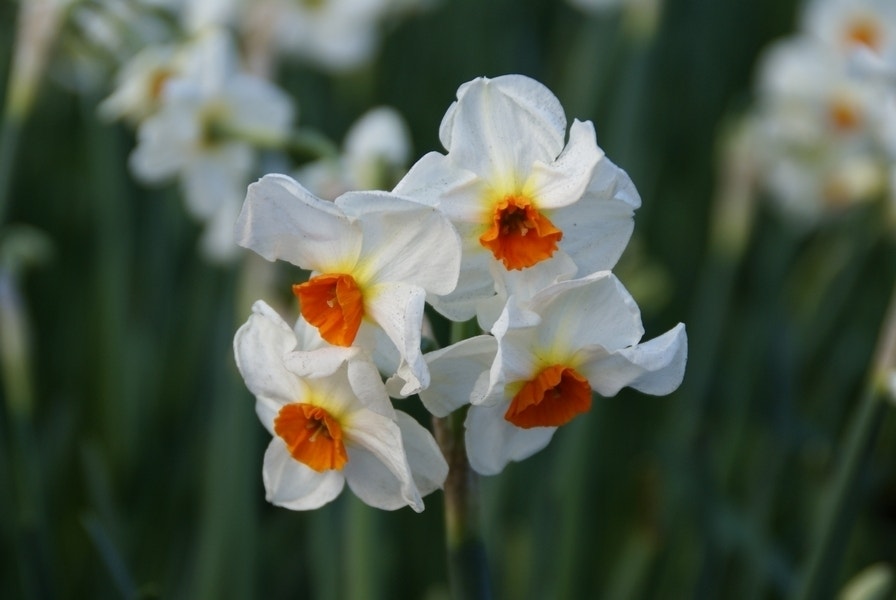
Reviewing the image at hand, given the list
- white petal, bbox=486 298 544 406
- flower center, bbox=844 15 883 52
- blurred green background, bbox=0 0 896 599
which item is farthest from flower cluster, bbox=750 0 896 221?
white petal, bbox=486 298 544 406

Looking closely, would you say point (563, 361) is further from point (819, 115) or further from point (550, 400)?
point (819, 115)

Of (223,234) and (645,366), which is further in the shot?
(223,234)

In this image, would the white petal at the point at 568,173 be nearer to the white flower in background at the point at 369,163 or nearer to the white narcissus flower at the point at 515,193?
the white narcissus flower at the point at 515,193

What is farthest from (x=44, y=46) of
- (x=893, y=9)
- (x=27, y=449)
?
(x=893, y=9)

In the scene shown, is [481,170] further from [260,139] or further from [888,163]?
[888,163]

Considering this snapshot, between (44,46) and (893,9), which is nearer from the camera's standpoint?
(44,46)

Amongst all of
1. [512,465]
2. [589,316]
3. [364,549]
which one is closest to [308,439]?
[589,316]

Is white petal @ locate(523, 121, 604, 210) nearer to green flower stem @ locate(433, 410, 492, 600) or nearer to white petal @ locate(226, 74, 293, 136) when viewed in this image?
green flower stem @ locate(433, 410, 492, 600)
